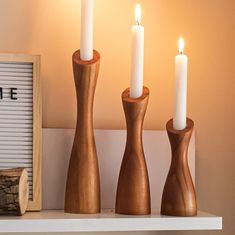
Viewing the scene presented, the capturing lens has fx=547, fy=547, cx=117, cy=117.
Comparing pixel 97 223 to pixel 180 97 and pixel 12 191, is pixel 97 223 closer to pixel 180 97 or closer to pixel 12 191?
pixel 12 191

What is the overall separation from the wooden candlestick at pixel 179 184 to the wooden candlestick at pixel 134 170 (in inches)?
1.3

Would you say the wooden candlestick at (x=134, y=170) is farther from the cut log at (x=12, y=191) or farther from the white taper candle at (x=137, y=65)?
the cut log at (x=12, y=191)

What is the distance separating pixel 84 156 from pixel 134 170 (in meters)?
0.08

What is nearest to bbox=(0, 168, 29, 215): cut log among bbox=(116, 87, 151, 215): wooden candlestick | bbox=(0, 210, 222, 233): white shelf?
bbox=(0, 210, 222, 233): white shelf

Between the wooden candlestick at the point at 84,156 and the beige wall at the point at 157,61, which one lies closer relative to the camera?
the wooden candlestick at the point at 84,156

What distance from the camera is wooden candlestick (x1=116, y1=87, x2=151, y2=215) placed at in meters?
0.82

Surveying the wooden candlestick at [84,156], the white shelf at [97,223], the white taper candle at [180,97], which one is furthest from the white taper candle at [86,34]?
the white shelf at [97,223]

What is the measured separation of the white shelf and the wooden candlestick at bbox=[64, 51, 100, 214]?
0.08ft

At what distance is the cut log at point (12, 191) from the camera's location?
772mm

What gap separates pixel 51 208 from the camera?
0.89 m

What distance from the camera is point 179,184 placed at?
32.7 inches

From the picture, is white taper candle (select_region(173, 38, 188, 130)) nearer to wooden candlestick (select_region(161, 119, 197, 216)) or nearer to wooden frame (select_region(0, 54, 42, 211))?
wooden candlestick (select_region(161, 119, 197, 216))

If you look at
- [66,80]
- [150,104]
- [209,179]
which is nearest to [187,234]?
[209,179]

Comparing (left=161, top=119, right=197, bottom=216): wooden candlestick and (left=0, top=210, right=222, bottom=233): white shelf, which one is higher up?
(left=161, top=119, right=197, bottom=216): wooden candlestick
